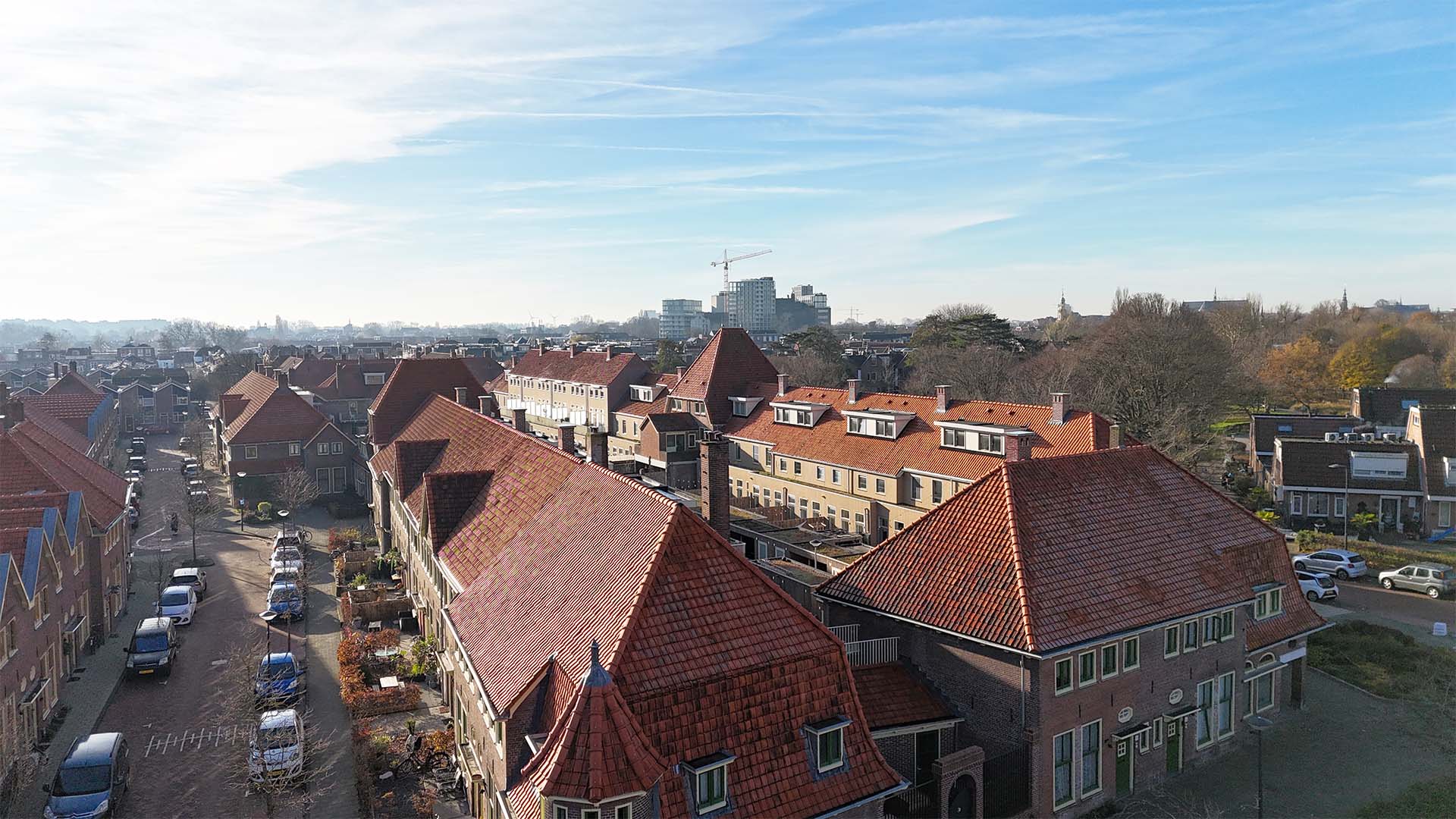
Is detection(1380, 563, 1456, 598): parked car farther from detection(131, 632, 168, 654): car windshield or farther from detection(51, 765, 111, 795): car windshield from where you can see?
detection(131, 632, 168, 654): car windshield

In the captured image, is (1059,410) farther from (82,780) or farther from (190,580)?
(190,580)

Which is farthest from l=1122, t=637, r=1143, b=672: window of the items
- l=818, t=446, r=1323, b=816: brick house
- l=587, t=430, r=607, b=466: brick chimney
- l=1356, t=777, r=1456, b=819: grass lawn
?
l=587, t=430, r=607, b=466: brick chimney

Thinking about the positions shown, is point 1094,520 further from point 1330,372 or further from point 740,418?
point 1330,372

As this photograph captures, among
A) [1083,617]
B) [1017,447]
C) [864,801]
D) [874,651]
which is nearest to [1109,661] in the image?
[1083,617]

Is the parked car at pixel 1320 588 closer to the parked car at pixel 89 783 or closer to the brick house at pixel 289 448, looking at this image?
the parked car at pixel 89 783

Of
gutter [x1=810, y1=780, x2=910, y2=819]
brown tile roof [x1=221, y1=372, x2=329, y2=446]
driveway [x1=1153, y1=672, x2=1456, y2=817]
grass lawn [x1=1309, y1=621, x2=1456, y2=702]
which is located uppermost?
brown tile roof [x1=221, y1=372, x2=329, y2=446]

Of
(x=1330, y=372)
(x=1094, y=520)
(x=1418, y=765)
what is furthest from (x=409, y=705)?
(x=1330, y=372)
